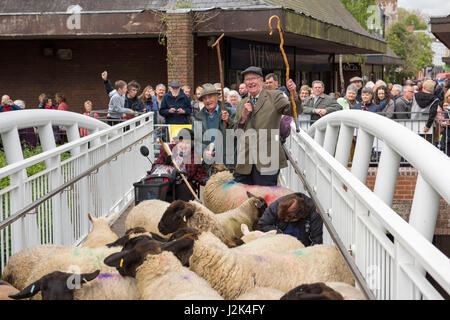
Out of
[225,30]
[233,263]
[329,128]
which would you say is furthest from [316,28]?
[233,263]

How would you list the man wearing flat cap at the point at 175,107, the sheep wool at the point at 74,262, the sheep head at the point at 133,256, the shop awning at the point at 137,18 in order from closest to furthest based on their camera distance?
the sheep head at the point at 133,256 → the sheep wool at the point at 74,262 → the man wearing flat cap at the point at 175,107 → the shop awning at the point at 137,18

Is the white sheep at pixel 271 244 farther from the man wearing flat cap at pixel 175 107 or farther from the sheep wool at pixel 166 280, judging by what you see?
the man wearing flat cap at pixel 175 107

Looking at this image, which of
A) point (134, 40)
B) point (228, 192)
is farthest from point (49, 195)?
point (134, 40)

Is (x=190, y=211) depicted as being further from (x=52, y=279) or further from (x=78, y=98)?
(x=78, y=98)

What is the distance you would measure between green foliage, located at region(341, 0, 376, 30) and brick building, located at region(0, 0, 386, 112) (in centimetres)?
1481

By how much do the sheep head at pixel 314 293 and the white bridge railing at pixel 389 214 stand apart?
0.24 metres

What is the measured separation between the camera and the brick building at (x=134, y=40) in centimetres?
1662

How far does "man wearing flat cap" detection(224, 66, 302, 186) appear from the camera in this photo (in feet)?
24.4

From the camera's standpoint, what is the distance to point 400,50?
253 ft

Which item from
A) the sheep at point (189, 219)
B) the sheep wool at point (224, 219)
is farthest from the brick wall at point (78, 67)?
the sheep at point (189, 219)

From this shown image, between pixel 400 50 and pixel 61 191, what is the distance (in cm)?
7551

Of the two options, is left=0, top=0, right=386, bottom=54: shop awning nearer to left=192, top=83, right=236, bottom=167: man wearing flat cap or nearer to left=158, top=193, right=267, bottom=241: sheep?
left=192, top=83, right=236, bottom=167: man wearing flat cap

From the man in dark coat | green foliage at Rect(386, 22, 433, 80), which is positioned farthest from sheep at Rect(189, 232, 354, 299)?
green foliage at Rect(386, 22, 433, 80)

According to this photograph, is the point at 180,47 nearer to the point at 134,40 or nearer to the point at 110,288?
the point at 134,40
